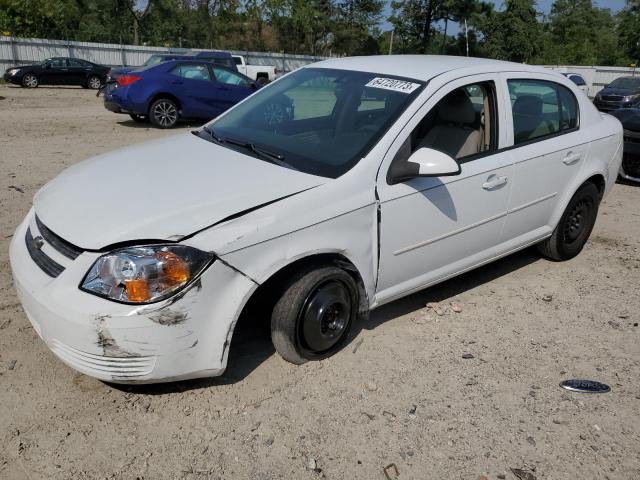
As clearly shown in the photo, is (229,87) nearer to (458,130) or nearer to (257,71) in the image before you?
(458,130)

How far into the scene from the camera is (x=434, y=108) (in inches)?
139

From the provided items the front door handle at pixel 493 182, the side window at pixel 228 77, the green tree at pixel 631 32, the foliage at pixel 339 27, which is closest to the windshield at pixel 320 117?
the front door handle at pixel 493 182

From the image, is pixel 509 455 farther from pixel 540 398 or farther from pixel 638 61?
pixel 638 61

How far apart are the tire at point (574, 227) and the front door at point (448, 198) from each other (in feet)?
3.39

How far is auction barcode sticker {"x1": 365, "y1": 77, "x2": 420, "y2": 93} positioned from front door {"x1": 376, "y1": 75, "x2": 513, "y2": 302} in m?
0.16

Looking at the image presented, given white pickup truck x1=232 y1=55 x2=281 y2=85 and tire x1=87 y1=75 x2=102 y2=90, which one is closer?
white pickup truck x1=232 y1=55 x2=281 y2=85

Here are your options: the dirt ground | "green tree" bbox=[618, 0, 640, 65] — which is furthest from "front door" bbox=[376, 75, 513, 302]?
"green tree" bbox=[618, 0, 640, 65]

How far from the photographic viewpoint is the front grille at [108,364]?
8.56 ft

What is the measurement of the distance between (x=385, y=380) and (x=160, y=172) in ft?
5.65

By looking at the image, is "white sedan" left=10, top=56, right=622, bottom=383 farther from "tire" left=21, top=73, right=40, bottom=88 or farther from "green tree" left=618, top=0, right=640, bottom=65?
"green tree" left=618, top=0, right=640, bottom=65

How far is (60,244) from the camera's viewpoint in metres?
2.76

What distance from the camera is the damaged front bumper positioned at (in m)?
2.52

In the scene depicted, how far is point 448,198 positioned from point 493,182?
468 millimetres

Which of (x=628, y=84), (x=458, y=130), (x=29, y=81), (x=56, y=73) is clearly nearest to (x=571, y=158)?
(x=458, y=130)
